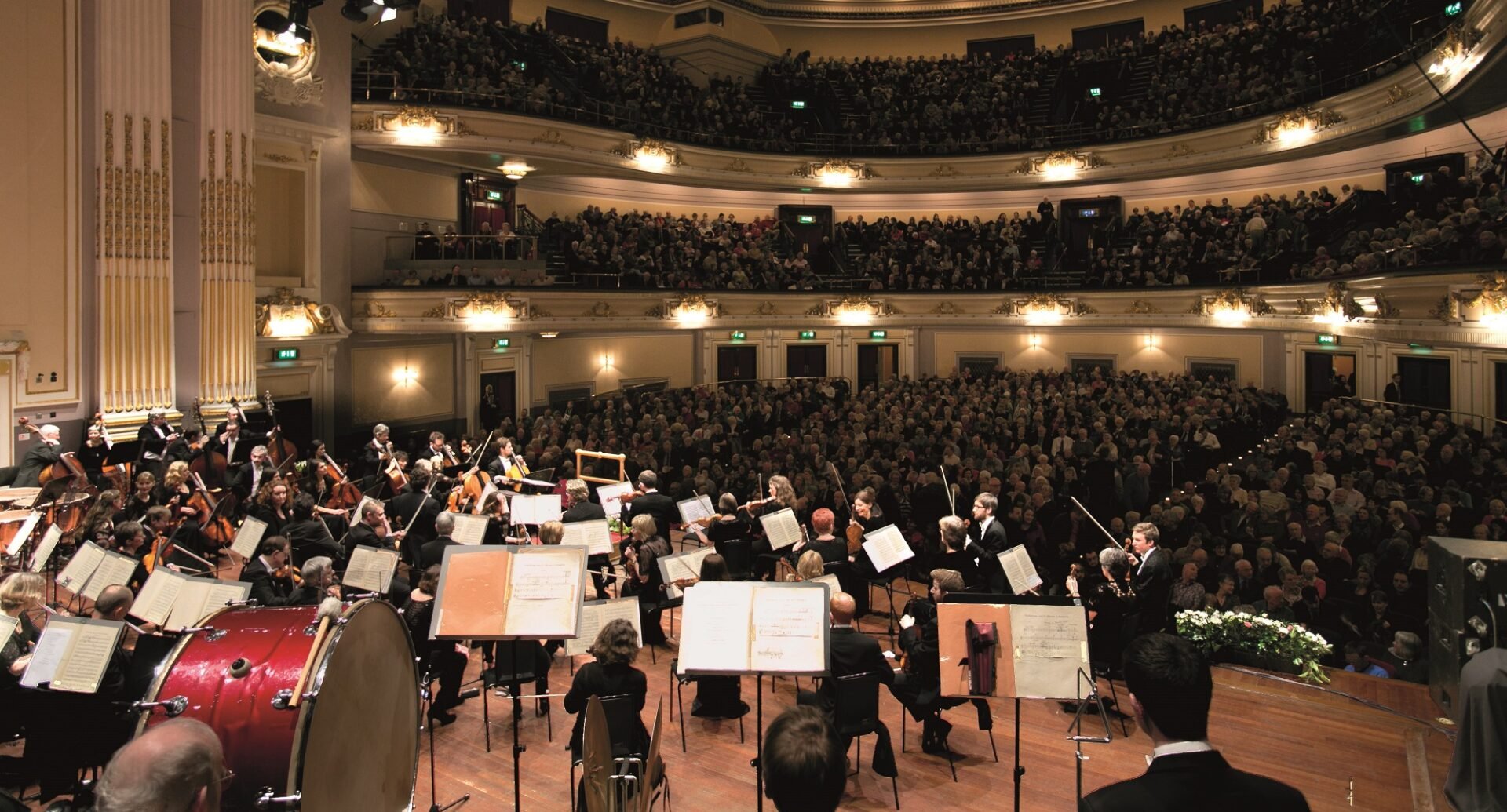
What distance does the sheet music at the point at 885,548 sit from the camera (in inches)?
307

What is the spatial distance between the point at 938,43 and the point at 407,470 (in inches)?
974

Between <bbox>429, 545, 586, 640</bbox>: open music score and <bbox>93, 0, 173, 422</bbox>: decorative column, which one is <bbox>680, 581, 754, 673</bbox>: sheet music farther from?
<bbox>93, 0, 173, 422</bbox>: decorative column

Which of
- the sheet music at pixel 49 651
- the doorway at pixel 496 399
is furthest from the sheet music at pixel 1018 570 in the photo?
the doorway at pixel 496 399

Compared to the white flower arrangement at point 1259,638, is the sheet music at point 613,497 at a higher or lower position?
higher

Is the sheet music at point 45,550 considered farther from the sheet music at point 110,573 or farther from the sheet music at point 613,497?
the sheet music at point 613,497

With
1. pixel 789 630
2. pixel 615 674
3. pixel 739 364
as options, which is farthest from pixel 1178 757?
pixel 739 364

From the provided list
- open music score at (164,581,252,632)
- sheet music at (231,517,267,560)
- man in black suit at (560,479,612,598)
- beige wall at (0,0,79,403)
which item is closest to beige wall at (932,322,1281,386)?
man in black suit at (560,479,612,598)

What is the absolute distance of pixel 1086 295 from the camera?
2572cm

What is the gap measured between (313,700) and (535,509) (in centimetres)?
580

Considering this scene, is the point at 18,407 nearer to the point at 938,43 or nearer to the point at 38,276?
the point at 38,276

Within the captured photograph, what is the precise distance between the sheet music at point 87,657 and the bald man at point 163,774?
10.3ft

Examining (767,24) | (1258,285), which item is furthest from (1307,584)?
(767,24)

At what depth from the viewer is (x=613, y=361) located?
27.3 m

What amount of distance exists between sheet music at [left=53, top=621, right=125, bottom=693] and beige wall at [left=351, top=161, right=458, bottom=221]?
16.7 meters
